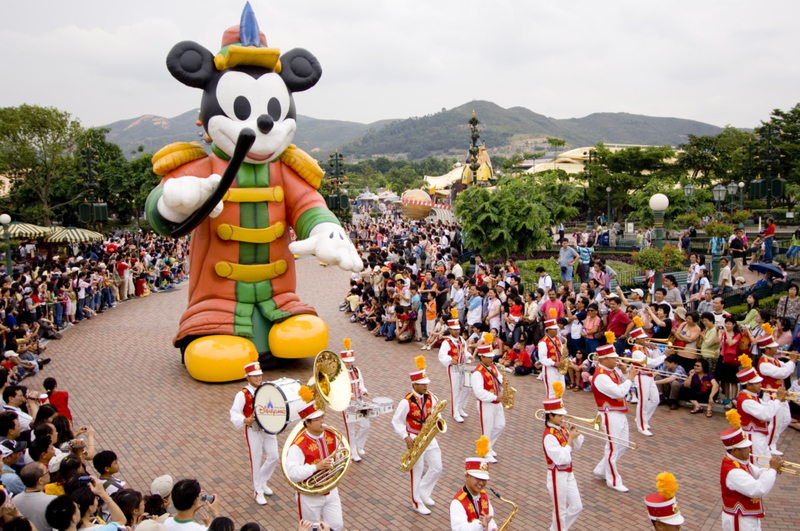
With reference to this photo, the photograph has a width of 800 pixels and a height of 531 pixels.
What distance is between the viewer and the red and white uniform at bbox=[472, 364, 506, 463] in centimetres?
800

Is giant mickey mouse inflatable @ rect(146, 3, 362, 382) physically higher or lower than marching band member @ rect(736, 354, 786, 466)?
higher

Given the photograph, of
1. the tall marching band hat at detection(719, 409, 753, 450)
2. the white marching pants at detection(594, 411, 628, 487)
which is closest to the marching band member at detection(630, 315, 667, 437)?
the white marching pants at detection(594, 411, 628, 487)

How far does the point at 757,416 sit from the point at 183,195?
797 centimetres

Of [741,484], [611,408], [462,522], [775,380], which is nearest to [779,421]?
[775,380]

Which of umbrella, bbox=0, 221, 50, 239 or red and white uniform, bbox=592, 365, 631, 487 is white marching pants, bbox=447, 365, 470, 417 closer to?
red and white uniform, bbox=592, 365, 631, 487

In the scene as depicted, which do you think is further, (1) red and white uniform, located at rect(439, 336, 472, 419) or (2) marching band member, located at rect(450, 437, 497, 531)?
(1) red and white uniform, located at rect(439, 336, 472, 419)

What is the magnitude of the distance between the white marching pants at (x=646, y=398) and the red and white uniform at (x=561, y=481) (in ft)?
9.59

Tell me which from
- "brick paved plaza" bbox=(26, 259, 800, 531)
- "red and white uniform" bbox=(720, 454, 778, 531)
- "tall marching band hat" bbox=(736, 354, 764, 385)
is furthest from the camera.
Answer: "tall marching band hat" bbox=(736, 354, 764, 385)

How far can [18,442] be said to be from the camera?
6.30 metres

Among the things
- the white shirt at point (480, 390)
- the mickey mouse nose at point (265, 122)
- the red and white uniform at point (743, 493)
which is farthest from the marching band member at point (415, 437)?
the mickey mouse nose at point (265, 122)

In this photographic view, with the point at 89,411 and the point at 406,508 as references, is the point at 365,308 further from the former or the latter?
A: the point at 406,508

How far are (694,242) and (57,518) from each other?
25914mm

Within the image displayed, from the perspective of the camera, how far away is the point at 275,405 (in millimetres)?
6758

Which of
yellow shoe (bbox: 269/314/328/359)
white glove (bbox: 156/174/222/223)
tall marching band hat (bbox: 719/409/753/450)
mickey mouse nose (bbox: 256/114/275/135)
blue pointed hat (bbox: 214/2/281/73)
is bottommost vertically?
yellow shoe (bbox: 269/314/328/359)
